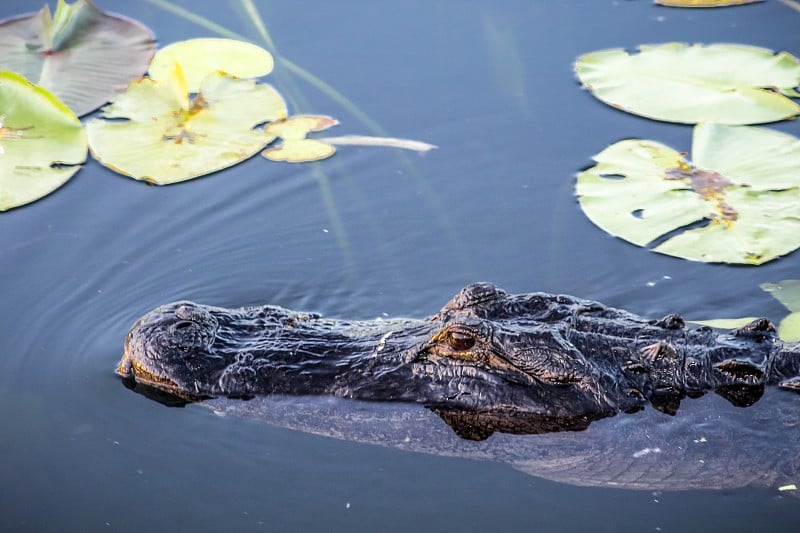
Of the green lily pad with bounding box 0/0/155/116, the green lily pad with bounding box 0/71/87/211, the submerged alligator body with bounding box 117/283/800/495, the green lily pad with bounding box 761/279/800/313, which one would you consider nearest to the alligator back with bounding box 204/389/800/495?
the submerged alligator body with bounding box 117/283/800/495

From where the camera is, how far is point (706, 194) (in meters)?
6.22

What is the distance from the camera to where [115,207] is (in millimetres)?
6641

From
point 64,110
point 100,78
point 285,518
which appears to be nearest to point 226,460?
point 285,518

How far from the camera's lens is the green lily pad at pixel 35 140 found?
670 centimetres

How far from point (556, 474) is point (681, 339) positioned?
845 millimetres

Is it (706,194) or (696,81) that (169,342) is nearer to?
(706,194)

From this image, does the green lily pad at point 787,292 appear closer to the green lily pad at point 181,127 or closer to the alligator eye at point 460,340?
the alligator eye at point 460,340

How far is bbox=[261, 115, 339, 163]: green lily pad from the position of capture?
704cm

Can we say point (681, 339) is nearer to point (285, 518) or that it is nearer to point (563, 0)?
point (285, 518)

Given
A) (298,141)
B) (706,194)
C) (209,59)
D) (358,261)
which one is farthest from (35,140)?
(706,194)

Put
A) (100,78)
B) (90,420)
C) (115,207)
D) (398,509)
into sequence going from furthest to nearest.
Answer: (100,78)
(115,207)
(90,420)
(398,509)

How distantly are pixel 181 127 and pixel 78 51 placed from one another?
1524 mm

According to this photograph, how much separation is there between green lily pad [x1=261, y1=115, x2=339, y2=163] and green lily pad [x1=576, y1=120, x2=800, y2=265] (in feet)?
6.14

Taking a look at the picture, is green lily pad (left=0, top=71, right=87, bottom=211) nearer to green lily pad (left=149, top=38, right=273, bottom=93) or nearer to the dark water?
the dark water
